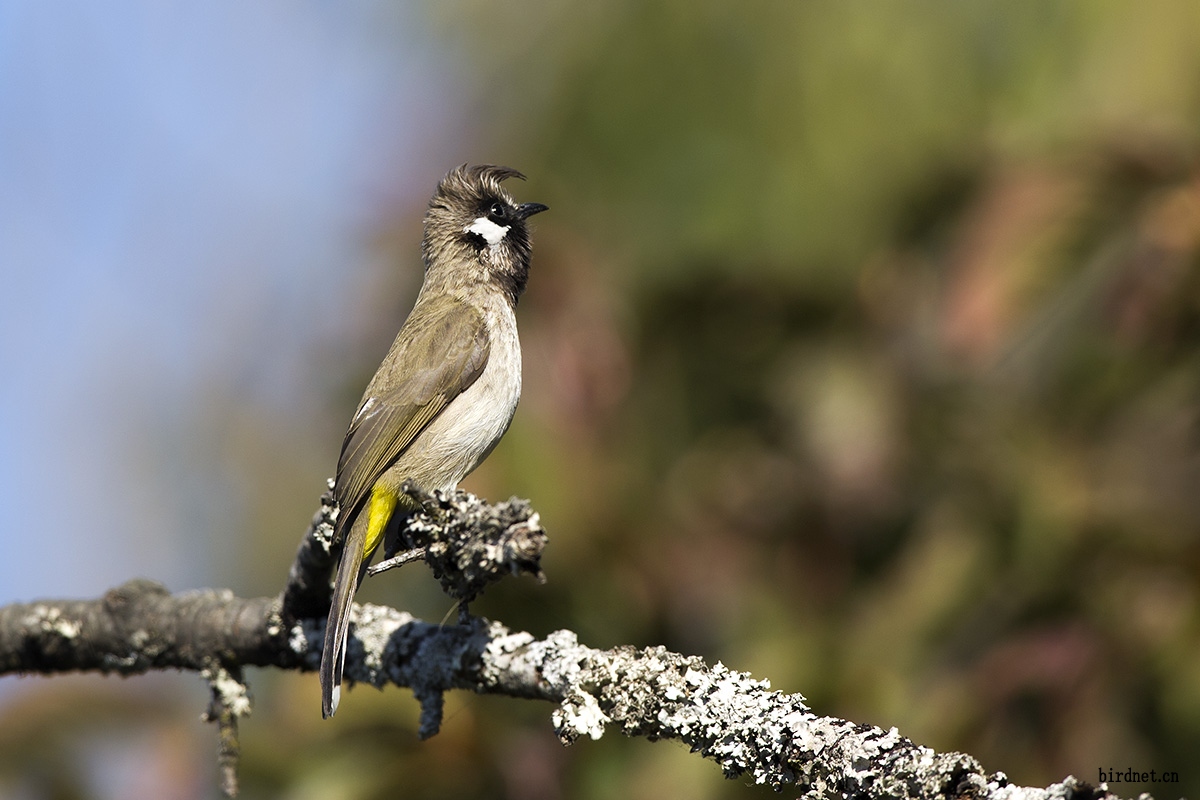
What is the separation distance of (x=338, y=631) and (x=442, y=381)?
117 centimetres

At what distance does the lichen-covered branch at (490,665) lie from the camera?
80.4 inches

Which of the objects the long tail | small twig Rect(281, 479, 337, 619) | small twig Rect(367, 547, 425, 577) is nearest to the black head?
small twig Rect(281, 479, 337, 619)

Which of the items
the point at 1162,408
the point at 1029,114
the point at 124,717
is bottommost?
the point at 124,717

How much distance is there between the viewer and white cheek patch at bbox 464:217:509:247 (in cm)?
447

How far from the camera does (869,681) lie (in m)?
3.23

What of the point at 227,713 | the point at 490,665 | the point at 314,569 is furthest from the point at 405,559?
the point at 227,713

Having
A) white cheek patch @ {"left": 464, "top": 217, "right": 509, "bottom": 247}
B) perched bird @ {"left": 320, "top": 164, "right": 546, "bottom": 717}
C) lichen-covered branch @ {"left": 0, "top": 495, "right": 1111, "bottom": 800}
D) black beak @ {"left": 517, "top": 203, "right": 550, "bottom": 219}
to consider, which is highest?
black beak @ {"left": 517, "top": 203, "right": 550, "bottom": 219}

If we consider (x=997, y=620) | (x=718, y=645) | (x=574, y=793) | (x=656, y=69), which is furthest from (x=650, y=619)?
(x=656, y=69)

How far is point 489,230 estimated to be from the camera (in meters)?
4.52

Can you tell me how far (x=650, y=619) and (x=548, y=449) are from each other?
631 mm

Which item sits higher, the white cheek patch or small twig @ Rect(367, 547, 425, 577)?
the white cheek patch

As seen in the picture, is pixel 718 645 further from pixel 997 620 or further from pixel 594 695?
pixel 594 695

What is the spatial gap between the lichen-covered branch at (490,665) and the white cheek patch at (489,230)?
1.72m

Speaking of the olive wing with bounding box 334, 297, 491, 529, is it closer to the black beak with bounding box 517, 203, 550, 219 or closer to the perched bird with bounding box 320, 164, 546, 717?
the perched bird with bounding box 320, 164, 546, 717
